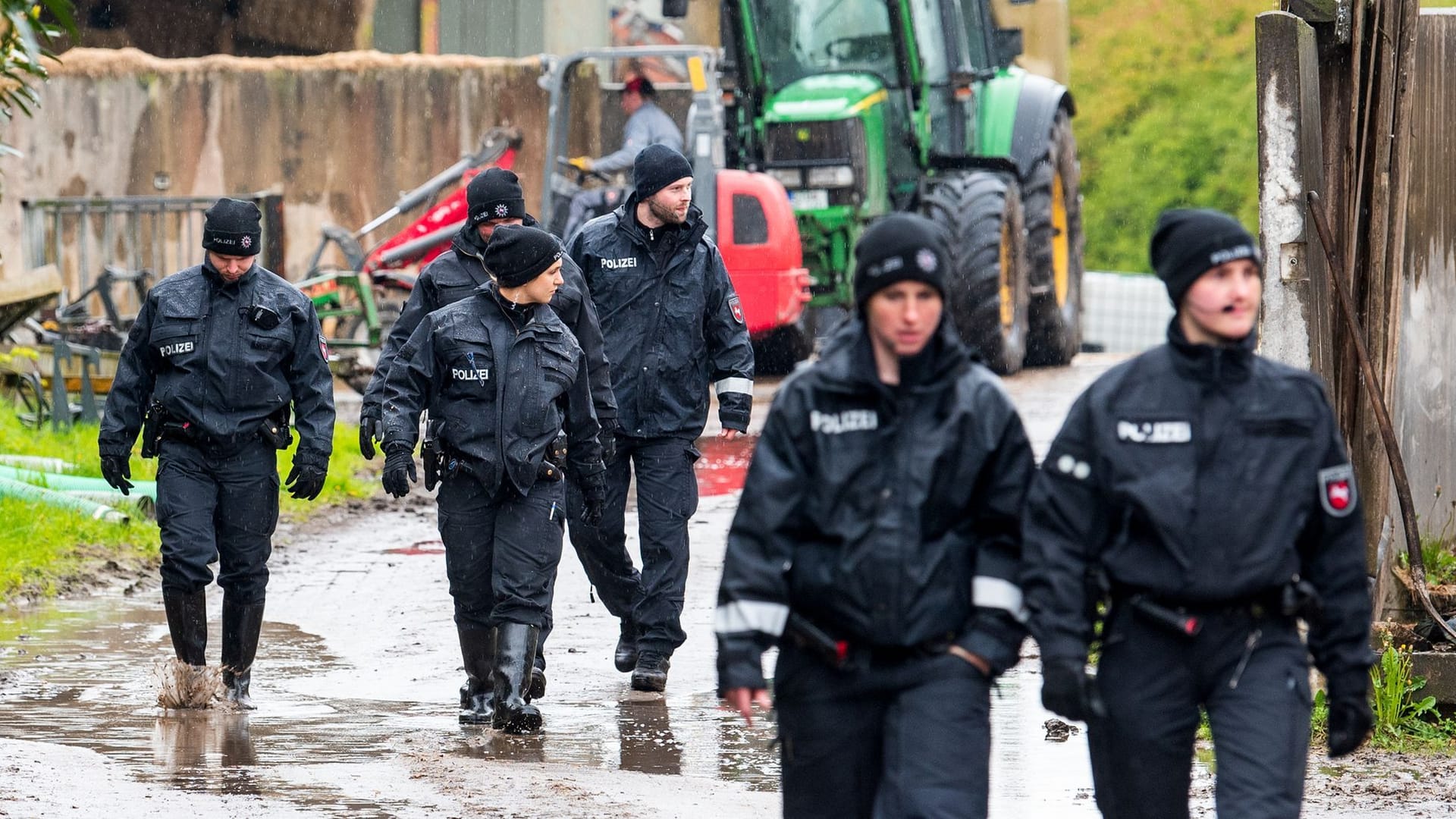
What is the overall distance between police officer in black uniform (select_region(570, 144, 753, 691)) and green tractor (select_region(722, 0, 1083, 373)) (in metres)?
8.88

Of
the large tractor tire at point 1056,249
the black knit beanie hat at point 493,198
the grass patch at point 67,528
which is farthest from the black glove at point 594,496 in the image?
the large tractor tire at point 1056,249

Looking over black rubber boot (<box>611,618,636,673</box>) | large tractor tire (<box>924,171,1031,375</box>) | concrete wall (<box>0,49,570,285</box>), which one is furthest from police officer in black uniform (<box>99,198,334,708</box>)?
concrete wall (<box>0,49,570,285</box>)

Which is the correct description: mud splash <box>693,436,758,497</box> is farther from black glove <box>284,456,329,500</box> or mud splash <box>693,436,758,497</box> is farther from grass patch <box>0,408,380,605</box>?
black glove <box>284,456,329,500</box>

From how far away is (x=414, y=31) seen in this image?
27.2 meters

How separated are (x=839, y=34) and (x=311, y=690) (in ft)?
34.7

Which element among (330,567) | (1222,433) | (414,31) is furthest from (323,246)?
(1222,433)

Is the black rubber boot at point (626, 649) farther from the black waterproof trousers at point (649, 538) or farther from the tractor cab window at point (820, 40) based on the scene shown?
the tractor cab window at point (820, 40)

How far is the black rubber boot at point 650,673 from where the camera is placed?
7.54m

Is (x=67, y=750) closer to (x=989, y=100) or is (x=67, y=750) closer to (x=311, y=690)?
(x=311, y=690)

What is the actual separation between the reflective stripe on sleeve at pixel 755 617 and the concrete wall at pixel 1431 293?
354cm

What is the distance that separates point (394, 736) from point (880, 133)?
10995 millimetres

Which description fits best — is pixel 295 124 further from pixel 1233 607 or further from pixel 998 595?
pixel 1233 607

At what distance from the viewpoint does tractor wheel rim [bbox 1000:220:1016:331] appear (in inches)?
704

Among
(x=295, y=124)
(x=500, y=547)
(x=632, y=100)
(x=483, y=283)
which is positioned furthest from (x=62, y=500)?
(x=295, y=124)
